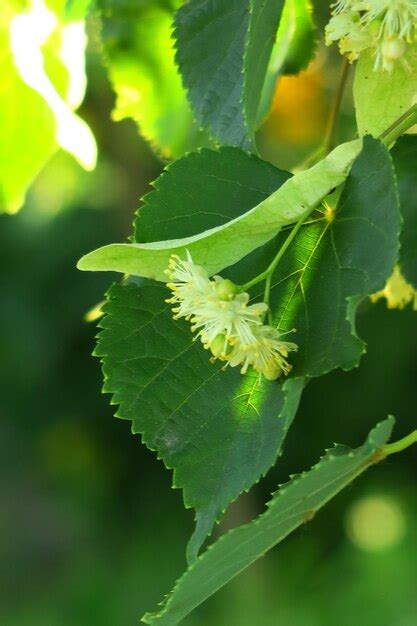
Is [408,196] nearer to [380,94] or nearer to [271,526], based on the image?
[380,94]

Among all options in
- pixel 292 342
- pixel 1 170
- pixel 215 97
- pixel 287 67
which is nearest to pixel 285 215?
pixel 292 342

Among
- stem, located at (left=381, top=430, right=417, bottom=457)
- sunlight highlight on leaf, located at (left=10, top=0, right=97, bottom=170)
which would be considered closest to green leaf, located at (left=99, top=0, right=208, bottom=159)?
sunlight highlight on leaf, located at (left=10, top=0, right=97, bottom=170)

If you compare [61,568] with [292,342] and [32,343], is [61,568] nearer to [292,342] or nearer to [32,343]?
[32,343]

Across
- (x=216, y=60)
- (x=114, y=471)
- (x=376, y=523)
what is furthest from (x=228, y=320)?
(x=114, y=471)

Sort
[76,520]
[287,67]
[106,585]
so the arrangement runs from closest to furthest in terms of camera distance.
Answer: [287,67] → [106,585] → [76,520]

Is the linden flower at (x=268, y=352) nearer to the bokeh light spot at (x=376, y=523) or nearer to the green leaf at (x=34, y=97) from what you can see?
the green leaf at (x=34, y=97)

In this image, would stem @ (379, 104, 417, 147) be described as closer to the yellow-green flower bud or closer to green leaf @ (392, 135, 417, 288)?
green leaf @ (392, 135, 417, 288)
